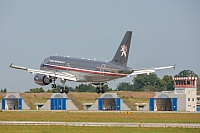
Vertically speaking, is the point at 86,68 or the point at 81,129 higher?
the point at 86,68

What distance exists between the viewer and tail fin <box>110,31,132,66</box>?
131500mm

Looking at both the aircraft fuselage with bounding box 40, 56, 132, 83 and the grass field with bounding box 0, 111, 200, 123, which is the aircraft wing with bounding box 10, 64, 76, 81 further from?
the grass field with bounding box 0, 111, 200, 123

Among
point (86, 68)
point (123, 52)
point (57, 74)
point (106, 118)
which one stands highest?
point (123, 52)

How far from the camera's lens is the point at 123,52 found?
5217 inches

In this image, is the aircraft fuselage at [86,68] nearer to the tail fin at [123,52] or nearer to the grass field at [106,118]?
the tail fin at [123,52]

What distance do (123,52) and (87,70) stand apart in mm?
7363

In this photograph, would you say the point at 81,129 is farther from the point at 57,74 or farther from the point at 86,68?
the point at 57,74

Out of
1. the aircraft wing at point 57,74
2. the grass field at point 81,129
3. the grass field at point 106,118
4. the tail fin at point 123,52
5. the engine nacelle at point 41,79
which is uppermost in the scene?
the tail fin at point 123,52

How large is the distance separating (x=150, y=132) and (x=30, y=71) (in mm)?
45071

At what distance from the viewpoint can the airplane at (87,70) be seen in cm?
12900

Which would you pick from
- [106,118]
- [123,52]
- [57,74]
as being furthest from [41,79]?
[123,52]

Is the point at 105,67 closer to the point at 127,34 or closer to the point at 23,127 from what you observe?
the point at 127,34

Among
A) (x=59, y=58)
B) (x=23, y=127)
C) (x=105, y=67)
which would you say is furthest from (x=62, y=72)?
(x=23, y=127)

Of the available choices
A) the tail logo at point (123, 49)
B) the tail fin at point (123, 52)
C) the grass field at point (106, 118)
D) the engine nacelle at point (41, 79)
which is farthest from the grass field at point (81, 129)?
the engine nacelle at point (41, 79)
